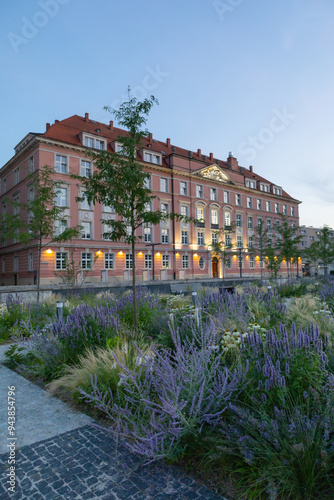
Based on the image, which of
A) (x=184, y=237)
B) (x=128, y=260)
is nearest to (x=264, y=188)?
(x=184, y=237)

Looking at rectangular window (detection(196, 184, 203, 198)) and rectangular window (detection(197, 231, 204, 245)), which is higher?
rectangular window (detection(196, 184, 203, 198))

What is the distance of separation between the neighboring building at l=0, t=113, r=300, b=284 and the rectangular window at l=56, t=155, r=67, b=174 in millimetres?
87

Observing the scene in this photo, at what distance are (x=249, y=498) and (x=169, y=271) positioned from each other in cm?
3404

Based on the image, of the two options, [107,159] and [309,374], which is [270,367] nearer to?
[309,374]

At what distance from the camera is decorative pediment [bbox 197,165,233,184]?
40.8m

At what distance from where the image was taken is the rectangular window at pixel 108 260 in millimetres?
30705

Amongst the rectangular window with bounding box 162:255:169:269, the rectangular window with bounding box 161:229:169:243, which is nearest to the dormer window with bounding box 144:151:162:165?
the rectangular window with bounding box 161:229:169:243

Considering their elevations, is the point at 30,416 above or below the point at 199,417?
below

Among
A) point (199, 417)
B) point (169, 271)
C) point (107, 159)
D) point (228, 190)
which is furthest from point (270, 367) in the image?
point (228, 190)

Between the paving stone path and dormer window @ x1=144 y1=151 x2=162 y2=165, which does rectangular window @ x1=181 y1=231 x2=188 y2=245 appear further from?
the paving stone path

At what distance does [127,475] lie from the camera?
2293 mm

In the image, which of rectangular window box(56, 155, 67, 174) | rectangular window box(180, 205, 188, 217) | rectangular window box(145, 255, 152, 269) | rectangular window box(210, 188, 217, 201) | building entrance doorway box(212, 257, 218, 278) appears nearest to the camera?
rectangular window box(56, 155, 67, 174)

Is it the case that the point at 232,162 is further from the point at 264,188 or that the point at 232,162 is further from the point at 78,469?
the point at 78,469

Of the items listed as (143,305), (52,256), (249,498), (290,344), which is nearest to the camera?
(249,498)
